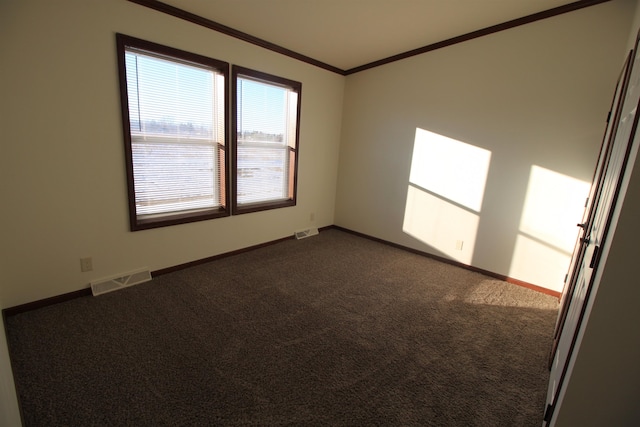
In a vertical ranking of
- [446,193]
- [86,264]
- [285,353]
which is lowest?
[285,353]

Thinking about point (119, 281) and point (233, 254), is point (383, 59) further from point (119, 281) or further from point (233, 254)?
point (119, 281)

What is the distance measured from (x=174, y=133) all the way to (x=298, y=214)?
200 cm

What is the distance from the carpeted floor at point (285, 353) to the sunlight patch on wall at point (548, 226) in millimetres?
264

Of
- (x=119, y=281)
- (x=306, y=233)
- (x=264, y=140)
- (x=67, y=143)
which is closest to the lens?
(x=67, y=143)

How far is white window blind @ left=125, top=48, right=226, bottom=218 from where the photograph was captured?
263 cm

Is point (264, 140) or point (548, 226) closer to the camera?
point (548, 226)

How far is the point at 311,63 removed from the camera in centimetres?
391

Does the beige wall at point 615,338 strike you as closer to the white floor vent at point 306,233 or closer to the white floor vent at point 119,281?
the white floor vent at point 119,281

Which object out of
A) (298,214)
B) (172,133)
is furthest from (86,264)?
(298,214)

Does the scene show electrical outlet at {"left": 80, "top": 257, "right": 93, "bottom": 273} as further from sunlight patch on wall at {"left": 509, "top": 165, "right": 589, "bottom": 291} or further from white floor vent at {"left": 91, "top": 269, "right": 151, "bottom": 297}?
sunlight patch on wall at {"left": 509, "top": 165, "right": 589, "bottom": 291}

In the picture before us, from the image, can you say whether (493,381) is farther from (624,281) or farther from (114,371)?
(114,371)

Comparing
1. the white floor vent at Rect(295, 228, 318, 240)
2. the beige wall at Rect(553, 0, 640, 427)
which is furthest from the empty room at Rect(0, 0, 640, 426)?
the white floor vent at Rect(295, 228, 318, 240)

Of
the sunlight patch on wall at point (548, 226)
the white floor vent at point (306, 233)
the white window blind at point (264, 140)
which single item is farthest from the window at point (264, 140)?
the sunlight patch on wall at point (548, 226)

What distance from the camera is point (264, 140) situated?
3.74 metres
